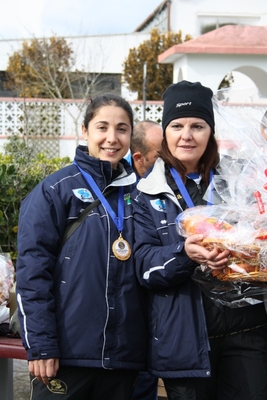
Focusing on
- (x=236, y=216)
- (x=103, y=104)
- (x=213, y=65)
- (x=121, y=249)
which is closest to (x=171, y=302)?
(x=121, y=249)

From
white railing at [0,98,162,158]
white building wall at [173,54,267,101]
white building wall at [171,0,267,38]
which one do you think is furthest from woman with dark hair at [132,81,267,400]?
white building wall at [171,0,267,38]

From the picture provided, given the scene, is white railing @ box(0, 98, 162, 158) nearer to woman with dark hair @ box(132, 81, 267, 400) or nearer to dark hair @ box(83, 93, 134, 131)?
dark hair @ box(83, 93, 134, 131)

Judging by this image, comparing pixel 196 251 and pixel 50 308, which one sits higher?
pixel 196 251

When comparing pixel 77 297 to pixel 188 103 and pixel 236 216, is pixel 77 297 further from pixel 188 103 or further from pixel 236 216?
pixel 188 103

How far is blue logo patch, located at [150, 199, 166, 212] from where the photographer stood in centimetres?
247

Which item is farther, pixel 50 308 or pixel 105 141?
pixel 105 141

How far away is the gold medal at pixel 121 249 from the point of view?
2.48 meters

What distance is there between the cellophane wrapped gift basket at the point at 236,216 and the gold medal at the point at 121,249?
29 centimetres

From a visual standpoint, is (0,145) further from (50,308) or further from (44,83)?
(50,308)

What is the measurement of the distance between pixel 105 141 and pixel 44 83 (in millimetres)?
23381

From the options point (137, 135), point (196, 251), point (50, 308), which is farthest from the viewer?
point (137, 135)

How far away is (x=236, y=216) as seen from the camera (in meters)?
2.28

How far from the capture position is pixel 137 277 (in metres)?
2.50

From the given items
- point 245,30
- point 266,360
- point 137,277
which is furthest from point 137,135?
point 245,30
